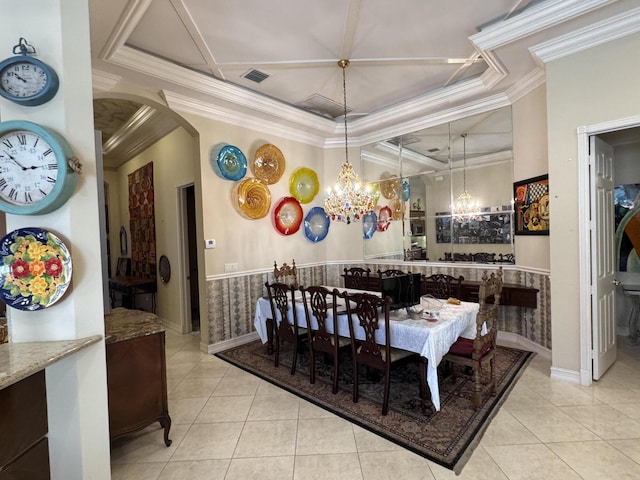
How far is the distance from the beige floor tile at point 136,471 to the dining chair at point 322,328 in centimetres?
145

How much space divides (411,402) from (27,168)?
9.72 feet

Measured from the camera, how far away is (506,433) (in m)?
2.21

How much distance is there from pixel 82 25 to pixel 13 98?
20.4 inches

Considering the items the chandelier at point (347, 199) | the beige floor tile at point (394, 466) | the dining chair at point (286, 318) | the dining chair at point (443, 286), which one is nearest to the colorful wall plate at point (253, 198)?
the chandelier at point (347, 199)

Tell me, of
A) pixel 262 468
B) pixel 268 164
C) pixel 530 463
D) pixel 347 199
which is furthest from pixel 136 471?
pixel 268 164

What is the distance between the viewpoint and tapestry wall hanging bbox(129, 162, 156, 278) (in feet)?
18.2

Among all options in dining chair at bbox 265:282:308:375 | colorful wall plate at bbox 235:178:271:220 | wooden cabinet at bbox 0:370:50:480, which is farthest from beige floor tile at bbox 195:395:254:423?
colorful wall plate at bbox 235:178:271:220

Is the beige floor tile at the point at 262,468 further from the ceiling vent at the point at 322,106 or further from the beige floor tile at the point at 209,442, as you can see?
the ceiling vent at the point at 322,106

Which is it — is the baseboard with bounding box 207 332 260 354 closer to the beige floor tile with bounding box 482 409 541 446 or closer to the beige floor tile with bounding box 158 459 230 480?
the beige floor tile with bounding box 158 459 230 480

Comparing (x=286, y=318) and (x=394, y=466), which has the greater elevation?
(x=286, y=318)

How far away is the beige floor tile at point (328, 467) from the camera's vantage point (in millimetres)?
1888

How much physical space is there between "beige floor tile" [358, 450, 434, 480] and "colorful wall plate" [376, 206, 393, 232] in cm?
366

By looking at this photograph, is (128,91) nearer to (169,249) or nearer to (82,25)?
(82,25)

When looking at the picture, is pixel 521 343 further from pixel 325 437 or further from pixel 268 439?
pixel 268 439
